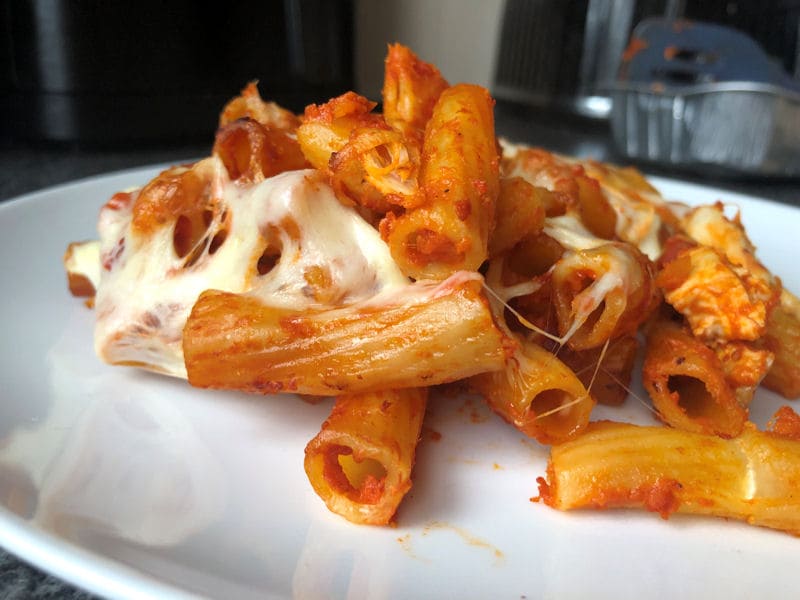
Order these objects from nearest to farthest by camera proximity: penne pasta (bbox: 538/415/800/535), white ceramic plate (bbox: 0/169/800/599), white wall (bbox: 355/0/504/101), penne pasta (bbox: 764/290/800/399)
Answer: white ceramic plate (bbox: 0/169/800/599) → penne pasta (bbox: 538/415/800/535) → penne pasta (bbox: 764/290/800/399) → white wall (bbox: 355/0/504/101)

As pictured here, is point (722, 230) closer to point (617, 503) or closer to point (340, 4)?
point (617, 503)

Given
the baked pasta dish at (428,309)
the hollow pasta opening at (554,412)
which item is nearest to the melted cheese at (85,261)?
the baked pasta dish at (428,309)

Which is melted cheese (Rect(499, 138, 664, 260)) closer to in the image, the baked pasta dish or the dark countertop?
the baked pasta dish

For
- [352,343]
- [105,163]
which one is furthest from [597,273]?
[105,163]

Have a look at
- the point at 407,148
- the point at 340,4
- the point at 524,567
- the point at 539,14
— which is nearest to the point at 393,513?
the point at 524,567

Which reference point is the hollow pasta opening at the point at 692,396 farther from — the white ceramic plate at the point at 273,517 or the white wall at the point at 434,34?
the white wall at the point at 434,34

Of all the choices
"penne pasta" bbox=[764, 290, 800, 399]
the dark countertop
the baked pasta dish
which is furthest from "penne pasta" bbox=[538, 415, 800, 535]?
the dark countertop

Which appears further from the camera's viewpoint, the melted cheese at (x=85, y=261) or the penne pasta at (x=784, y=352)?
the melted cheese at (x=85, y=261)

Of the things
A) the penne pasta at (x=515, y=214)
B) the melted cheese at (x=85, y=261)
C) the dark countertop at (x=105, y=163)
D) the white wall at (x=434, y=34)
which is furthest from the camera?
the white wall at (x=434, y=34)
